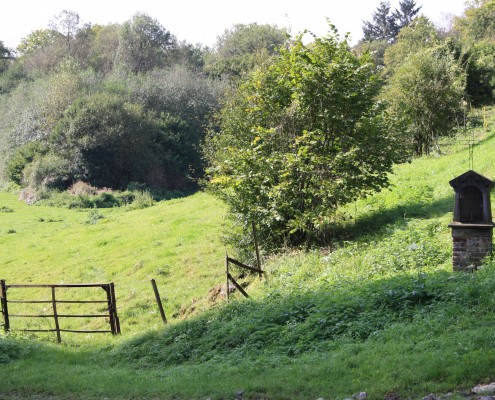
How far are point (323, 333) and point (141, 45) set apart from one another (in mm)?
72553

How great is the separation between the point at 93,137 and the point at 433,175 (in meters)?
32.0

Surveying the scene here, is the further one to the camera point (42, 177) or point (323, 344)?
point (42, 177)

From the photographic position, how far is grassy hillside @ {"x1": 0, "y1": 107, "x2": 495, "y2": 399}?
8.30m

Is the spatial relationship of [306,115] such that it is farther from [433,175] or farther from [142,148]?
[142,148]

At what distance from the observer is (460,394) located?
7.12 metres

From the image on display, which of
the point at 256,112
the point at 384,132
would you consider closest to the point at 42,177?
the point at 256,112

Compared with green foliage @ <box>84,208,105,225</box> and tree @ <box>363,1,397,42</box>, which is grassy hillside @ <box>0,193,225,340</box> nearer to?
green foliage @ <box>84,208,105,225</box>

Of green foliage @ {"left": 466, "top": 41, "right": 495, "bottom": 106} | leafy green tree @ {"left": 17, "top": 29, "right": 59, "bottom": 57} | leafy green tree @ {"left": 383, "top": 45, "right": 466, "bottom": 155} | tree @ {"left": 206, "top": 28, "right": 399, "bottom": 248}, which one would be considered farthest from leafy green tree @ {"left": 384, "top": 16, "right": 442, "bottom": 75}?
leafy green tree @ {"left": 17, "top": 29, "right": 59, "bottom": 57}

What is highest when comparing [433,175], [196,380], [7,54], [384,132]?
[7,54]

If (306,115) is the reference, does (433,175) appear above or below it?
below

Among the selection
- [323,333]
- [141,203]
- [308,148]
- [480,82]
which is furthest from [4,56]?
[323,333]

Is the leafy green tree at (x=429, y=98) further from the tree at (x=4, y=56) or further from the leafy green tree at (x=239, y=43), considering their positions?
the tree at (x=4, y=56)

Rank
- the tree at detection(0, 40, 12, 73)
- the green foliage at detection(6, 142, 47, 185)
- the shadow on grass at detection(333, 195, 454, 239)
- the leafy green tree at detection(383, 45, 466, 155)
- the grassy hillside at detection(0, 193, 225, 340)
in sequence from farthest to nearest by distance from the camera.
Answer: the tree at detection(0, 40, 12, 73) → the green foliage at detection(6, 142, 47, 185) → the leafy green tree at detection(383, 45, 466, 155) → the grassy hillside at detection(0, 193, 225, 340) → the shadow on grass at detection(333, 195, 454, 239)

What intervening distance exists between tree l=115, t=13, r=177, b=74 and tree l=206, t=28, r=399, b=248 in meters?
57.6
